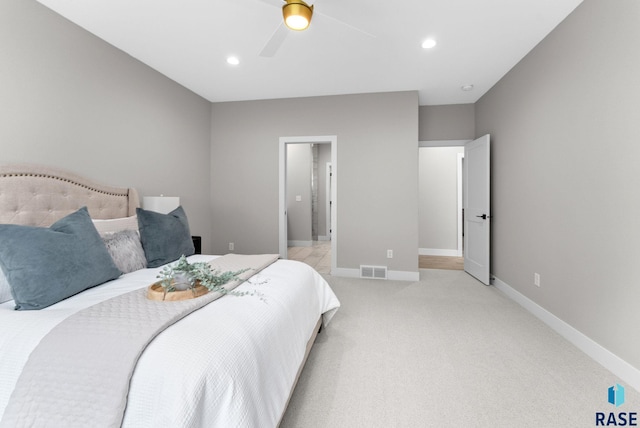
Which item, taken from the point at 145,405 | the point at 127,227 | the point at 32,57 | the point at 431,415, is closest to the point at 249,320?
the point at 145,405

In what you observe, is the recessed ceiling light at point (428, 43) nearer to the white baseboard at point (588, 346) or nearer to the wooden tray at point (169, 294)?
the white baseboard at point (588, 346)

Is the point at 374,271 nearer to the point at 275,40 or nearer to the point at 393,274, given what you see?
the point at 393,274

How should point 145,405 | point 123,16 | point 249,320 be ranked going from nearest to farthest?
point 145,405 → point 249,320 → point 123,16

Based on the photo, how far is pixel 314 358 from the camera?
208 centimetres

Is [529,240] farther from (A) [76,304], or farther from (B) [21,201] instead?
(B) [21,201]

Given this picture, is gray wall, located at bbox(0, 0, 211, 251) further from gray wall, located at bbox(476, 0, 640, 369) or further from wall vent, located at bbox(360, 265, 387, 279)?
gray wall, located at bbox(476, 0, 640, 369)

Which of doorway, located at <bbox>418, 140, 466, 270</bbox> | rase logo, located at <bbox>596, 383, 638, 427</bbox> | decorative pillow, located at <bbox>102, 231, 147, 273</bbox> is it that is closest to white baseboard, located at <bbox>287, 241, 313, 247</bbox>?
doorway, located at <bbox>418, 140, 466, 270</bbox>

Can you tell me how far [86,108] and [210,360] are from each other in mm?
2799

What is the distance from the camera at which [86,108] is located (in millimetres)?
2588

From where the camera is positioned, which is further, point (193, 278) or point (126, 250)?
point (126, 250)

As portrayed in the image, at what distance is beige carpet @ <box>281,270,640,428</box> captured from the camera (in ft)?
5.03

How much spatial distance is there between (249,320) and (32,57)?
105 inches

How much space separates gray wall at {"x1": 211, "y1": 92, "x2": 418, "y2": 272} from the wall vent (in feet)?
0.28

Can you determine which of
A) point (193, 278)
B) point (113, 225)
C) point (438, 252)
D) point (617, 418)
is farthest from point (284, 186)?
point (617, 418)
